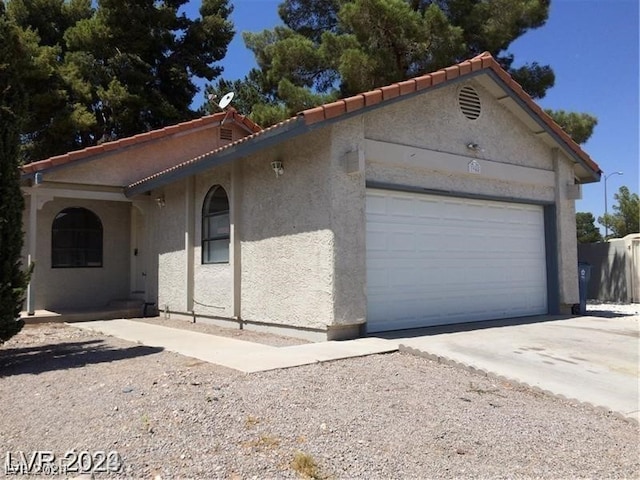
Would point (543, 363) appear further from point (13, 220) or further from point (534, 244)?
point (13, 220)

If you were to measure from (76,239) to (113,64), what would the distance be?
11430 mm

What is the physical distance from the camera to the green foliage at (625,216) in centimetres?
2867

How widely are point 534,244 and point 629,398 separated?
667cm

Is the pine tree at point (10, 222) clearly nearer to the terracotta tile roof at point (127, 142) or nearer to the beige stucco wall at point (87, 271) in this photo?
the terracotta tile roof at point (127, 142)

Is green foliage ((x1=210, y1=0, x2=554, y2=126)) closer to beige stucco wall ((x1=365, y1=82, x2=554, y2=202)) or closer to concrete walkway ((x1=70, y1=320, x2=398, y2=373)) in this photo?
beige stucco wall ((x1=365, y1=82, x2=554, y2=202))

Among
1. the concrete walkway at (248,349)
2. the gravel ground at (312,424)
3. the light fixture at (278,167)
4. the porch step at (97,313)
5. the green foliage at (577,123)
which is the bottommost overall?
the gravel ground at (312,424)

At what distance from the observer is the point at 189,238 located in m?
12.0

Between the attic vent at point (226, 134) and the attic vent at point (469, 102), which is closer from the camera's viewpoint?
the attic vent at point (469, 102)

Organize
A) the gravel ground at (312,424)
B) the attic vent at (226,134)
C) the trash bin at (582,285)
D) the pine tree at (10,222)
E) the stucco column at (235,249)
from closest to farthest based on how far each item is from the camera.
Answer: the gravel ground at (312,424) < the pine tree at (10,222) < the stucco column at (235,249) < the trash bin at (582,285) < the attic vent at (226,134)

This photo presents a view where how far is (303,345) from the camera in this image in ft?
27.0

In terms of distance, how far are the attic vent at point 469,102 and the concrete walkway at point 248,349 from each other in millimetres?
4896

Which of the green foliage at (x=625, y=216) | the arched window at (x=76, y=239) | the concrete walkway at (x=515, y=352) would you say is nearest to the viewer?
the concrete walkway at (x=515, y=352)

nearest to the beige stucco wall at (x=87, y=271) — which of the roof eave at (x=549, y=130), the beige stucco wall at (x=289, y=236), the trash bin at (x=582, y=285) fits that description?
the beige stucco wall at (x=289, y=236)

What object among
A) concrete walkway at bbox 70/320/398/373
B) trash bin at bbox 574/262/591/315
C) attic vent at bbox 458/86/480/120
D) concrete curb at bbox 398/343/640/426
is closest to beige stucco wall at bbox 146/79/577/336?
attic vent at bbox 458/86/480/120
